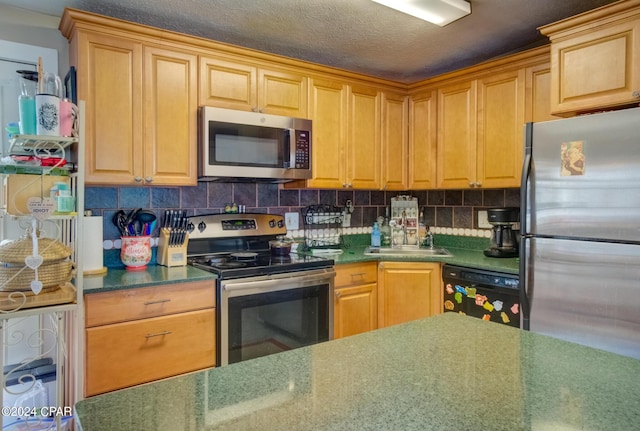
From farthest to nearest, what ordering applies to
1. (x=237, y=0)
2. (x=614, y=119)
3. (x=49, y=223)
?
(x=49, y=223), (x=237, y=0), (x=614, y=119)

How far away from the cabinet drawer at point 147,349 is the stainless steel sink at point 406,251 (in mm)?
1317

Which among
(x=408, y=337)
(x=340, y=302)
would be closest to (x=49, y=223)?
(x=340, y=302)

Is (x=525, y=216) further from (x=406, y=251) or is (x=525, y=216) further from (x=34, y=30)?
(x=34, y=30)

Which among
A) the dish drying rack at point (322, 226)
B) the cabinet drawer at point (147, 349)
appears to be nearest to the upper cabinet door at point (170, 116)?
the cabinet drawer at point (147, 349)

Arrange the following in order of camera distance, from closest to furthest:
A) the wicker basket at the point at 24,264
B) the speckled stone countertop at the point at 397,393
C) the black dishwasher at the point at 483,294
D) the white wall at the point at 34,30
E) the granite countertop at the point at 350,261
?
the speckled stone countertop at the point at 397,393
the wicker basket at the point at 24,264
the granite countertop at the point at 350,261
the white wall at the point at 34,30
the black dishwasher at the point at 483,294

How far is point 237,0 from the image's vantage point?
2.26 meters

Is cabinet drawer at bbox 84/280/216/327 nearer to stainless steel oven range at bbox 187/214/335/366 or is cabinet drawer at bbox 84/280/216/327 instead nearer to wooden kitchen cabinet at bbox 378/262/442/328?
stainless steel oven range at bbox 187/214/335/366

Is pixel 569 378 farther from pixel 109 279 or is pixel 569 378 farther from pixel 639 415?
pixel 109 279

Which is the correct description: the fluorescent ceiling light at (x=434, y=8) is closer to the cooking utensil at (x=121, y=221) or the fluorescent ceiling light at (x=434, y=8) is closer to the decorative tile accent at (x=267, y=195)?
the decorative tile accent at (x=267, y=195)

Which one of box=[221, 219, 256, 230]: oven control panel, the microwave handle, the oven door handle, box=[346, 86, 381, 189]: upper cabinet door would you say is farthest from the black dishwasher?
box=[221, 219, 256, 230]: oven control panel

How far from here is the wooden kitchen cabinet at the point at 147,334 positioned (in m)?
1.99

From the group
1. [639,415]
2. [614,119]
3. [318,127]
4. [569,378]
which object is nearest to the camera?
[639,415]

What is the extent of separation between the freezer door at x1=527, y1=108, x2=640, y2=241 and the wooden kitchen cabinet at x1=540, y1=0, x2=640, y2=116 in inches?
10.5

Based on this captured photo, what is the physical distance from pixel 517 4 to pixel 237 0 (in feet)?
4.85
